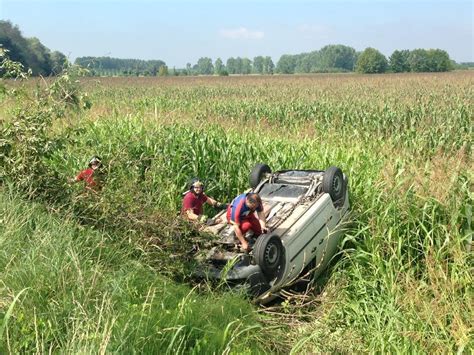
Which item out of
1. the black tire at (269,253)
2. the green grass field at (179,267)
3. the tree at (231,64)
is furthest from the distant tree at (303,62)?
the black tire at (269,253)

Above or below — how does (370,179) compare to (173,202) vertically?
above

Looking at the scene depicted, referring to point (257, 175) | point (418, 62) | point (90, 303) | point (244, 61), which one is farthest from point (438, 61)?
point (244, 61)

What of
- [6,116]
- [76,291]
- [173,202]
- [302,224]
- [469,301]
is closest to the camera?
[76,291]

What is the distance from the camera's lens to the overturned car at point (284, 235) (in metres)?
5.38

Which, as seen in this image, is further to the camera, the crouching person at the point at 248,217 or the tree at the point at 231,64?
the tree at the point at 231,64

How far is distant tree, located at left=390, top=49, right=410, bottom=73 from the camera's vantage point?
75188 millimetres

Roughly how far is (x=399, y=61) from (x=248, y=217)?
256 feet

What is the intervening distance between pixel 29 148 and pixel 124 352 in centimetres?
333

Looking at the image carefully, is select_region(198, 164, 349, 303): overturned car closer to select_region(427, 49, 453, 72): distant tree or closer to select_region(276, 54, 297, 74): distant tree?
select_region(427, 49, 453, 72): distant tree

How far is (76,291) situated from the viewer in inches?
137

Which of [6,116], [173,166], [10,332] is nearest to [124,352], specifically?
[10,332]

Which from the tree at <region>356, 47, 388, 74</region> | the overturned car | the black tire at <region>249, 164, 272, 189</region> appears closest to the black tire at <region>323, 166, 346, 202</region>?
the overturned car

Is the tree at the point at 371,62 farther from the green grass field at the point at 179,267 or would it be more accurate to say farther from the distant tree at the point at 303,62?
the green grass field at the point at 179,267

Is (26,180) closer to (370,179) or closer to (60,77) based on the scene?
(60,77)
